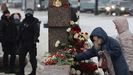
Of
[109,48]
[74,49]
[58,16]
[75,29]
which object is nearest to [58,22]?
[58,16]

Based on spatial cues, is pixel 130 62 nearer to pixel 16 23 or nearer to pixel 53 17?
pixel 53 17

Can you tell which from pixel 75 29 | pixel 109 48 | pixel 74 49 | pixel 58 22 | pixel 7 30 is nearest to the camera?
pixel 109 48

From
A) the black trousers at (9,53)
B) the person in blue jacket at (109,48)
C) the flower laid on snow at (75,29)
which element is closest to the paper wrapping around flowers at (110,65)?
the person in blue jacket at (109,48)

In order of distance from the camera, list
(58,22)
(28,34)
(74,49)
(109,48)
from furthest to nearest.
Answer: (28,34)
(58,22)
(74,49)
(109,48)

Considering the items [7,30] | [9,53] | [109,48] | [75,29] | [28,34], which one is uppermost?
[109,48]

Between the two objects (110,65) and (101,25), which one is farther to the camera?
(101,25)

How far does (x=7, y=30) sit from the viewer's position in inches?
562

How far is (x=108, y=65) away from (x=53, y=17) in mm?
4685

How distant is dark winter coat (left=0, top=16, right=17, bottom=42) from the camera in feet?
46.4

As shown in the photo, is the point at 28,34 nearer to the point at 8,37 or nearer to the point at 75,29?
the point at 8,37

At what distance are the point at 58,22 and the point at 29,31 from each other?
1.60 meters

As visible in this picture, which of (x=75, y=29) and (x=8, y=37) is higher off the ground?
(x=75, y=29)

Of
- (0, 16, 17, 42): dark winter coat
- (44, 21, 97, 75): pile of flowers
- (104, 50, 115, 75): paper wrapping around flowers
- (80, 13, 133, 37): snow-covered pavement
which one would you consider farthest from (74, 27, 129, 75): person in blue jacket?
(80, 13, 133, 37): snow-covered pavement

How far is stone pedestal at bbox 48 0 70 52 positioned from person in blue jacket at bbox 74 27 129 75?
429 centimetres
